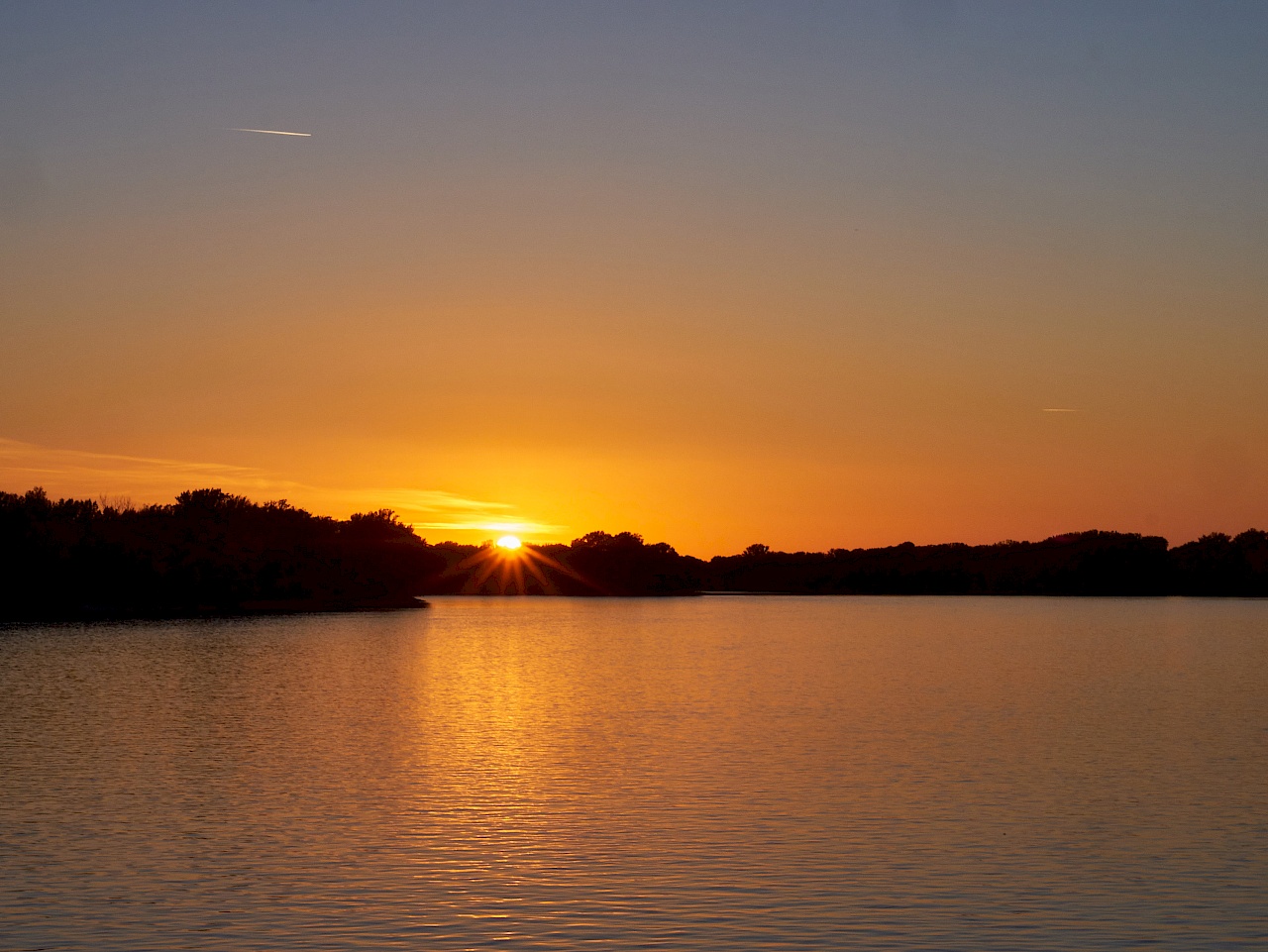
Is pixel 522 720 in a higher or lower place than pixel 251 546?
lower

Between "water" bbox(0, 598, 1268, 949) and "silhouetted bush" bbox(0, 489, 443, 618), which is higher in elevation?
"silhouetted bush" bbox(0, 489, 443, 618)

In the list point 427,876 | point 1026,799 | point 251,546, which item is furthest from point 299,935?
point 251,546

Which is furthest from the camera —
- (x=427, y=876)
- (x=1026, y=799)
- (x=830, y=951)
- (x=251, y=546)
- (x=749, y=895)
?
(x=251, y=546)

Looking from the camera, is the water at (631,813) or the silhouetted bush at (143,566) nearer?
the water at (631,813)

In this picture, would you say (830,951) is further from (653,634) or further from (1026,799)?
(653,634)

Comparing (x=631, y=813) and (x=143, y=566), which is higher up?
(x=143, y=566)

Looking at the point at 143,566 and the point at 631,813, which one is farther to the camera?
the point at 143,566

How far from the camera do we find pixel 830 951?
1698 centimetres

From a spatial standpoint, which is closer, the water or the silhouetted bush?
the water

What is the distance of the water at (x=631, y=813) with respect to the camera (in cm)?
1858

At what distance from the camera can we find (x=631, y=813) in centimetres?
2723

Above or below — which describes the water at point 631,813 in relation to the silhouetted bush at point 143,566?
below

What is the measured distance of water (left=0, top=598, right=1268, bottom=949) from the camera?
61.0 feet

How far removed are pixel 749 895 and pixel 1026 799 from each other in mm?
11399
